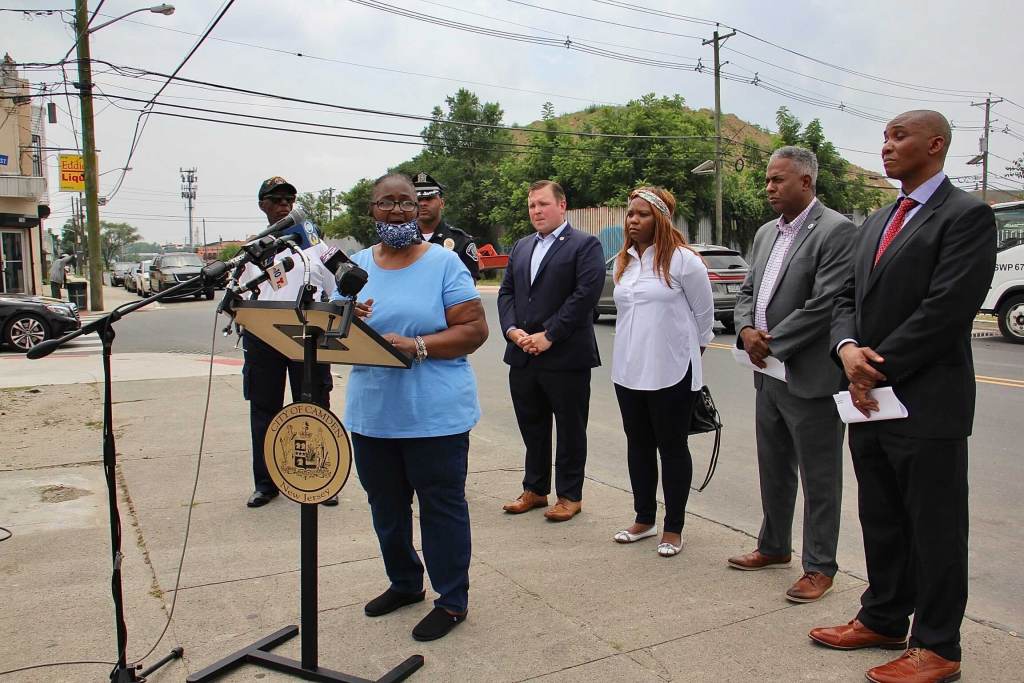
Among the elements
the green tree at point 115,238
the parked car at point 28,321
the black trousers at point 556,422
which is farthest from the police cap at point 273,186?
the green tree at point 115,238

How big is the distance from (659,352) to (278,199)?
2.60m

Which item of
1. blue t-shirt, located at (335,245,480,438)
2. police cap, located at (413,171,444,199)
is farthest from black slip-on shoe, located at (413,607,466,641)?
police cap, located at (413,171,444,199)

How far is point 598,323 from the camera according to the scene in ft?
57.4

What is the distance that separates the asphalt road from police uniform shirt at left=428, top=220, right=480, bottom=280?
Result: 58.8 inches

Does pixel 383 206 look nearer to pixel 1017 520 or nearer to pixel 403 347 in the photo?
pixel 403 347

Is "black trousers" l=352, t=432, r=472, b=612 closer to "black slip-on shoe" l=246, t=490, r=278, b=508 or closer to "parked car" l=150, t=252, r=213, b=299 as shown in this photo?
"black slip-on shoe" l=246, t=490, r=278, b=508

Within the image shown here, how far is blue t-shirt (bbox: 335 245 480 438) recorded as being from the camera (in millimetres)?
3328

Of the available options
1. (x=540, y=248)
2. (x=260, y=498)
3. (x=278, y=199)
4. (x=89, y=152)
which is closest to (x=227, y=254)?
(x=89, y=152)

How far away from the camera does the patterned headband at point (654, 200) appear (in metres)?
4.46

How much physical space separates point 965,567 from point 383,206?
2571mm

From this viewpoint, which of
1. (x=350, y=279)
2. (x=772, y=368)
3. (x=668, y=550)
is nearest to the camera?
(x=350, y=279)

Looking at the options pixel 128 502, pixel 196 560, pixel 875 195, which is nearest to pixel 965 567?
pixel 196 560

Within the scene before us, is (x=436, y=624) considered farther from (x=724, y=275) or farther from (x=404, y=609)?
(x=724, y=275)

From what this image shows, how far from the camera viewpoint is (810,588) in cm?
375
